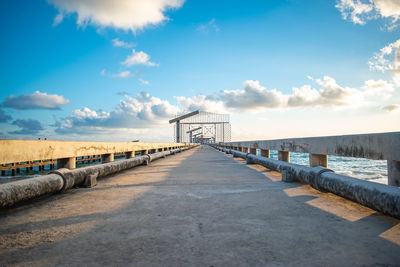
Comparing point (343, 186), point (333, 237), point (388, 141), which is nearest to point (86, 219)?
point (333, 237)

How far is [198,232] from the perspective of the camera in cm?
201

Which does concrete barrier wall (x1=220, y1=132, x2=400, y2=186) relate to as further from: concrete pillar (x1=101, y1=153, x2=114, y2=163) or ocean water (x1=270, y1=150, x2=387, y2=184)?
concrete pillar (x1=101, y1=153, x2=114, y2=163)

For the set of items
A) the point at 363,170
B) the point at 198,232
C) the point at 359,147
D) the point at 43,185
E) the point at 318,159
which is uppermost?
the point at 359,147

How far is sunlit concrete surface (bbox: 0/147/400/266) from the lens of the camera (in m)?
1.58

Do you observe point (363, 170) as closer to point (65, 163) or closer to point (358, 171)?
point (358, 171)

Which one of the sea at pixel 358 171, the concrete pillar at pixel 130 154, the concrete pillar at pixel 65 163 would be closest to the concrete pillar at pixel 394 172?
the sea at pixel 358 171

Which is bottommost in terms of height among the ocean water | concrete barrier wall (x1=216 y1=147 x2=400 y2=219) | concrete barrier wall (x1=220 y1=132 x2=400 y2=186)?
the ocean water

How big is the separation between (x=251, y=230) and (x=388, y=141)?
2573mm

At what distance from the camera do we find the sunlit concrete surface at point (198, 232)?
1582 mm

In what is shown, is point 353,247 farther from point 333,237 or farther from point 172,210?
point 172,210

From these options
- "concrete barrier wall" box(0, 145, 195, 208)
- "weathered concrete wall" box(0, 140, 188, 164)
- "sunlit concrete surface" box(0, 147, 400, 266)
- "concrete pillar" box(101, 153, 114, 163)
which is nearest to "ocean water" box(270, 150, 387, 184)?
"sunlit concrete surface" box(0, 147, 400, 266)

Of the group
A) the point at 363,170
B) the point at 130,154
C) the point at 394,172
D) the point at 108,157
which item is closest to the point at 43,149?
the point at 108,157

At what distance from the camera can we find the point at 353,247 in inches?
68.2

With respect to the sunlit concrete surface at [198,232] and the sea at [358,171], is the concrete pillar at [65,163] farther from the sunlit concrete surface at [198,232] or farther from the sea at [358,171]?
the sunlit concrete surface at [198,232]
